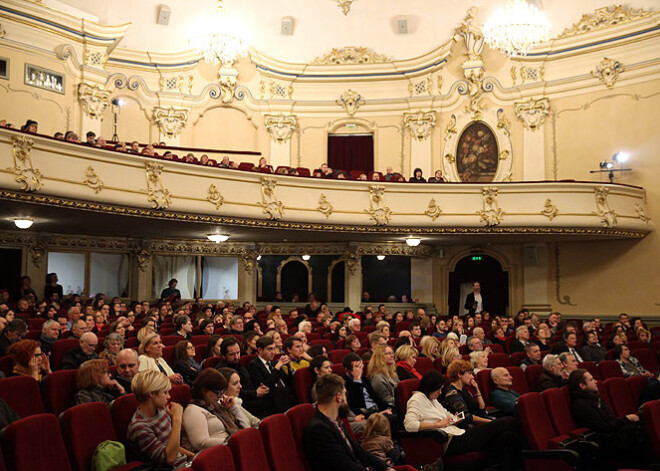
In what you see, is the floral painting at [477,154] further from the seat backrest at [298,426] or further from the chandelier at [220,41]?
the seat backrest at [298,426]

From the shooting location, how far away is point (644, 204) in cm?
1303

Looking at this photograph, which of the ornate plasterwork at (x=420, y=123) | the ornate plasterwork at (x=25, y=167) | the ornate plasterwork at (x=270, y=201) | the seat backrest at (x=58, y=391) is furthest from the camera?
the ornate plasterwork at (x=420, y=123)

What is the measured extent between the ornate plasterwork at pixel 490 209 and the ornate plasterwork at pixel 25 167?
7.43 metres

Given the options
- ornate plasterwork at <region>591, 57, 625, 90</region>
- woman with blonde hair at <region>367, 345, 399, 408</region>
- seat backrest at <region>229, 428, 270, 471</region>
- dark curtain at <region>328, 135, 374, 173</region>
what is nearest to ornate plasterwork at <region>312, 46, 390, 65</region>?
dark curtain at <region>328, 135, 374, 173</region>

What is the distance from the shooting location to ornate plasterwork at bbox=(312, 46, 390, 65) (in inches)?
617

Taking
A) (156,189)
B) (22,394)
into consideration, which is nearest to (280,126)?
(156,189)

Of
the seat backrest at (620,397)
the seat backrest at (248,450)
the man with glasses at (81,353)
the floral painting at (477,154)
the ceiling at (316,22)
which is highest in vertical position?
the ceiling at (316,22)

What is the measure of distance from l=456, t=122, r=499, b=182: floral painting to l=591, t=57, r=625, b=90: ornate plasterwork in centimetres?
242

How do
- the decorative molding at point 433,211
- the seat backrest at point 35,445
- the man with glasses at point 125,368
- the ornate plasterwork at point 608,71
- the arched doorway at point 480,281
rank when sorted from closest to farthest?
the seat backrest at point 35,445 < the man with glasses at point 125,368 < the decorative molding at point 433,211 < the ornate plasterwork at point 608,71 < the arched doorway at point 480,281

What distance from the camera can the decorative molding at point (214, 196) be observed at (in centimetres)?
1038

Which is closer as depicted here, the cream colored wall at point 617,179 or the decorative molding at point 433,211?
the decorative molding at point 433,211

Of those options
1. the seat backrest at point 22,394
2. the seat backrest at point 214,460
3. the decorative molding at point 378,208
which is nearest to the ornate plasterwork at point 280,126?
the decorative molding at point 378,208

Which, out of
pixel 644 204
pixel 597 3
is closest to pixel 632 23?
pixel 597 3

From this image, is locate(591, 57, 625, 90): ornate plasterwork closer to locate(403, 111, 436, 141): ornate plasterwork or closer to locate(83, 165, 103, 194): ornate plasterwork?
locate(403, 111, 436, 141): ornate plasterwork
